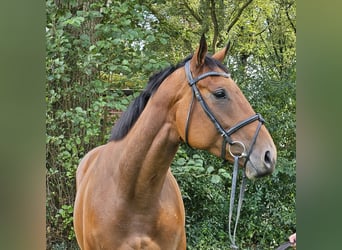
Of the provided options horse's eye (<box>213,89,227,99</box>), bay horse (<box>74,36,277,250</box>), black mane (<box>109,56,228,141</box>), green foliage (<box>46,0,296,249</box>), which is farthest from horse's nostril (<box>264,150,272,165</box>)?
green foliage (<box>46,0,296,249</box>)

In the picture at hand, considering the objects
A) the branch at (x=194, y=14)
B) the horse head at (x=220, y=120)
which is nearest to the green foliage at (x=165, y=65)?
the branch at (x=194, y=14)

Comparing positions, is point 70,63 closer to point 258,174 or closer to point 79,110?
point 79,110

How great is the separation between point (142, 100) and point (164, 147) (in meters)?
0.31

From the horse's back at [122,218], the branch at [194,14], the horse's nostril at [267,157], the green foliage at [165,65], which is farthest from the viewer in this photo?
the branch at [194,14]

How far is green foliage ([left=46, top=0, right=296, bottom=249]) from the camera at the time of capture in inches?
159

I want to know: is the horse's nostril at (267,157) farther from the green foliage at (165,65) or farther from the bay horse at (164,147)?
the green foliage at (165,65)

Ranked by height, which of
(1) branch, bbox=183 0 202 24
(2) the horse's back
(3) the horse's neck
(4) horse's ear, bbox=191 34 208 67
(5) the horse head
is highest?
(1) branch, bbox=183 0 202 24

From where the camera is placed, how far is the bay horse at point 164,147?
1.77 meters

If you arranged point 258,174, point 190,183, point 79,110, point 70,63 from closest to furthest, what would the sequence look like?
point 258,174
point 79,110
point 70,63
point 190,183

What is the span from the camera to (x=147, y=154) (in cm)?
206

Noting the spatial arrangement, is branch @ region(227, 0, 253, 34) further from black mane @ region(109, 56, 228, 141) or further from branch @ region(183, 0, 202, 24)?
black mane @ region(109, 56, 228, 141)

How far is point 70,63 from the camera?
4520 millimetres
